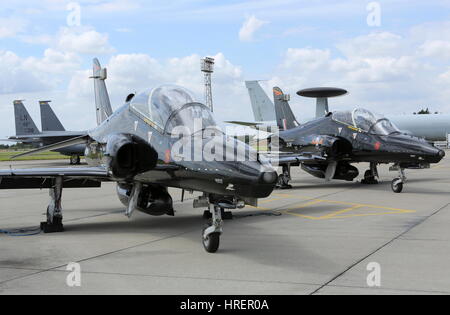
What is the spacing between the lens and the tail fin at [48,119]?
4822 cm

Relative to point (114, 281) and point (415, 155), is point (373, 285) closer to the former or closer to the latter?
point (114, 281)

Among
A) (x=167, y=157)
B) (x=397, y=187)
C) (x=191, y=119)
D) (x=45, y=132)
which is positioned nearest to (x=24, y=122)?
(x=45, y=132)

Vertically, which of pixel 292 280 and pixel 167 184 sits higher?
pixel 167 184

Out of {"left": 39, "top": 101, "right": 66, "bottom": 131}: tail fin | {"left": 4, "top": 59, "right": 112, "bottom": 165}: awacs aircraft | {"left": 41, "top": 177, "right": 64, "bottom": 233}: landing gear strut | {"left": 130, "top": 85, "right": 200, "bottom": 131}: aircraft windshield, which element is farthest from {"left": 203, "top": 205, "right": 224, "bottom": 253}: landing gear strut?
{"left": 39, "top": 101, "right": 66, "bottom": 131}: tail fin

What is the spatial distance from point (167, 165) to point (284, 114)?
16.6 meters

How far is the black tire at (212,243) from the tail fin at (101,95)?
810 centimetres

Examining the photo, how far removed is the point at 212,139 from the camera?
855cm

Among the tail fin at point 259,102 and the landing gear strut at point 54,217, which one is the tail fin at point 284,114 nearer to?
the landing gear strut at point 54,217

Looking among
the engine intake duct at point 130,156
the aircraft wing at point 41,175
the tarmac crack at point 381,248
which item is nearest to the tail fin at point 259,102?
the tarmac crack at point 381,248

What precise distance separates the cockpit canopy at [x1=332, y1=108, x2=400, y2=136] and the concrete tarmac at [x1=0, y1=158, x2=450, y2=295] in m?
3.59

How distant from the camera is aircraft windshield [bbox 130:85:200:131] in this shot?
9.50 meters
